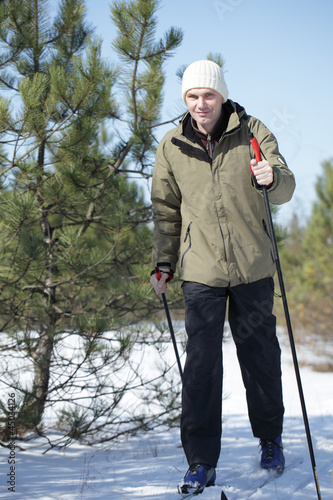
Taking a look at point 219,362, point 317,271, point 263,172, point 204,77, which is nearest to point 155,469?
point 219,362

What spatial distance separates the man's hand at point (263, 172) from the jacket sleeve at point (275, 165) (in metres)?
0.03

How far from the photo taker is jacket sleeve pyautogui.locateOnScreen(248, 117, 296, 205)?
1.99 meters

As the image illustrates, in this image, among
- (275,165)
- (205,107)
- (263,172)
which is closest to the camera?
(263,172)

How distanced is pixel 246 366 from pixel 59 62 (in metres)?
2.29

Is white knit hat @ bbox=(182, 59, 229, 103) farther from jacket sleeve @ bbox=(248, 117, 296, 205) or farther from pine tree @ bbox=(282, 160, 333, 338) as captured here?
pine tree @ bbox=(282, 160, 333, 338)

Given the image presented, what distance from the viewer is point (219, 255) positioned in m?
2.09

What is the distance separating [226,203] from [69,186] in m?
1.18

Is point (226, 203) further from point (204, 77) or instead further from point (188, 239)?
point (204, 77)

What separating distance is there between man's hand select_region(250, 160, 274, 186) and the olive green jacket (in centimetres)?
7

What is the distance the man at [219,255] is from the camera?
2.07 metres

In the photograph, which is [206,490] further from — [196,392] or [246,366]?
[246,366]

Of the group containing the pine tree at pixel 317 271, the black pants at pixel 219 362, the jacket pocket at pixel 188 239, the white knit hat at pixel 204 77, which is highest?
the pine tree at pixel 317 271

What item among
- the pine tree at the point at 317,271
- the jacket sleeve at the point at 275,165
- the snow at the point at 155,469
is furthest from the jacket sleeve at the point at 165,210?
the pine tree at the point at 317,271

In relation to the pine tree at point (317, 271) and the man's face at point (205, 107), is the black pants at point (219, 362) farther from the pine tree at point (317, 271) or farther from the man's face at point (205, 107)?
the pine tree at point (317, 271)
